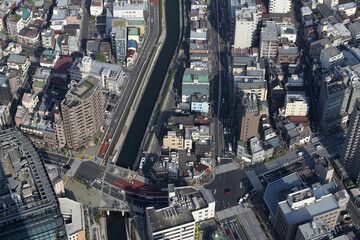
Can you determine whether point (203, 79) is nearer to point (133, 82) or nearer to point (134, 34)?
point (133, 82)

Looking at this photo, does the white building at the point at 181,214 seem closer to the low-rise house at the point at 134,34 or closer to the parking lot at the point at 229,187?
the parking lot at the point at 229,187

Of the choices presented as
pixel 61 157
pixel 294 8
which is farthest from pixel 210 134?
pixel 294 8

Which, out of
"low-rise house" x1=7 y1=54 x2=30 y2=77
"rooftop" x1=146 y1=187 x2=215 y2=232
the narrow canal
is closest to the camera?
"rooftop" x1=146 y1=187 x2=215 y2=232

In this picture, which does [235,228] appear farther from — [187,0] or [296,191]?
[187,0]

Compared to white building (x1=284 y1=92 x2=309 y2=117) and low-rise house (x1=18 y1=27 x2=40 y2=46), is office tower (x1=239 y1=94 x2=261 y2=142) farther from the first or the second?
low-rise house (x1=18 y1=27 x2=40 y2=46)

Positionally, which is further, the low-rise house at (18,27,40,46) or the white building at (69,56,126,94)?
the low-rise house at (18,27,40,46)

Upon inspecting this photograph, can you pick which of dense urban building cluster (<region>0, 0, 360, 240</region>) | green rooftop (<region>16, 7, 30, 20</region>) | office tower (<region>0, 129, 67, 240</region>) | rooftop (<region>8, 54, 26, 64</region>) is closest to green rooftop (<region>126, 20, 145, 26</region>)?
dense urban building cluster (<region>0, 0, 360, 240</region>)
